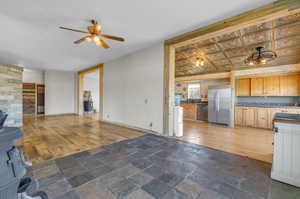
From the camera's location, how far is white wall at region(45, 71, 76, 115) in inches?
281

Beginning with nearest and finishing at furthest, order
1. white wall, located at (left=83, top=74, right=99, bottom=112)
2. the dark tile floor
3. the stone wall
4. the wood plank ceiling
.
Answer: the dark tile floor
the wood plank ceiling
the stone wall
white wall, located at (left=83, top=74, right=99, bottom=112)

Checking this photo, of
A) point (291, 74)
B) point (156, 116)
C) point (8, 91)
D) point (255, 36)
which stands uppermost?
point (255, 36)

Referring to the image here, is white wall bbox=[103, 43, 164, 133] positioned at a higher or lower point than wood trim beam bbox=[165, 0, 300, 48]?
lower

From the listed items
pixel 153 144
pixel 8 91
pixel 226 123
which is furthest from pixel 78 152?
pixel 226 123

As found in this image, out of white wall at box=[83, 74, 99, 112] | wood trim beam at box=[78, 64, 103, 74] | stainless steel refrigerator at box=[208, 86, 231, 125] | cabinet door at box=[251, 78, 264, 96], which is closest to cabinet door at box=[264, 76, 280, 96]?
cabinet door at box=[251, 78, 264, 96]

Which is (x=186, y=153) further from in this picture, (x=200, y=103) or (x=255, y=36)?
(x=200, y=103)

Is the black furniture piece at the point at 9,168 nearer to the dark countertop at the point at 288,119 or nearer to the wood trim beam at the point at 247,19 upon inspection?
the dark countertop at the point at 288,119

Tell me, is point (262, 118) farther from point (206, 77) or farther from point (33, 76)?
point (33, 76)

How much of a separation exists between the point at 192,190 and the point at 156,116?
2323 mm

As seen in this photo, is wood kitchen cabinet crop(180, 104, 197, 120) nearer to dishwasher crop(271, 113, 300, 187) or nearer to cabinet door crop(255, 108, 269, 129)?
cabinet door crop(255, 108, 269, 129)

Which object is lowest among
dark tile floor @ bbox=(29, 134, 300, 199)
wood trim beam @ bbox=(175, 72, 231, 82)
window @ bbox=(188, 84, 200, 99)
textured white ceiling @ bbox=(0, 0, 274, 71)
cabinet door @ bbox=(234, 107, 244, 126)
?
dark tile floor @ bbox=(29, 134, 300, 199)

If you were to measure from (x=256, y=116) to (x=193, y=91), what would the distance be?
3215 millimetres

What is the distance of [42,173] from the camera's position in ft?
5.65

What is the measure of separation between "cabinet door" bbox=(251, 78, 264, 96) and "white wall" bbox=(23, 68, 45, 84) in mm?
10966
